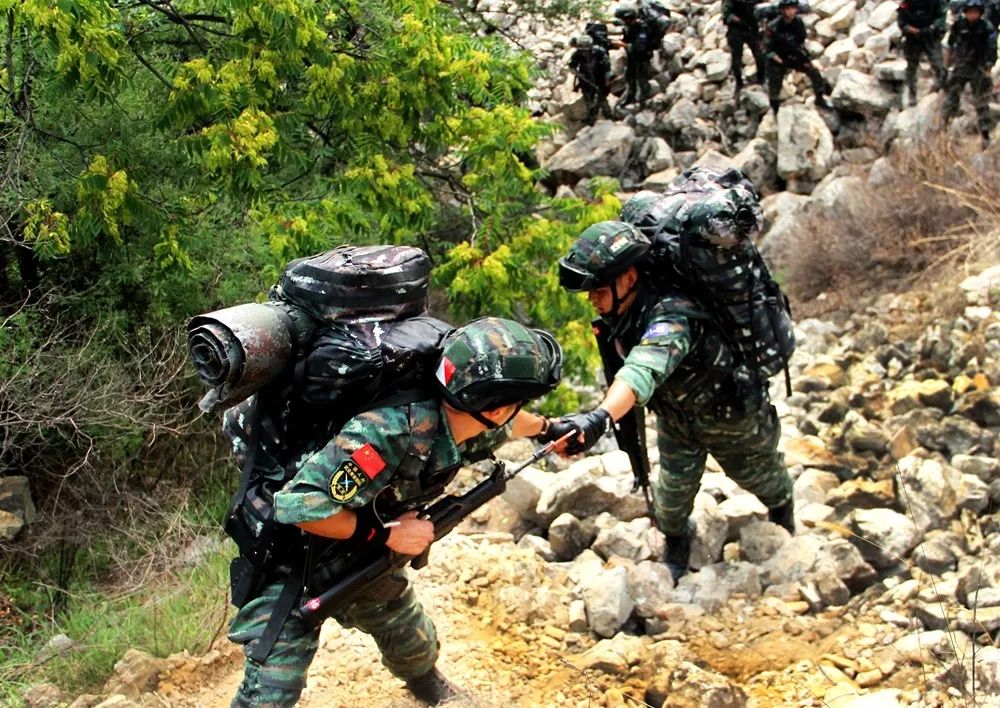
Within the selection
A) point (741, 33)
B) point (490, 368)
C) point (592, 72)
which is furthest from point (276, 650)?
point (592, 72)

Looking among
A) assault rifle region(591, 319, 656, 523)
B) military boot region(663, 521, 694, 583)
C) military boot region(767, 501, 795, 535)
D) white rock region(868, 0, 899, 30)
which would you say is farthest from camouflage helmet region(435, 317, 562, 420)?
white rock region(868, 0, 899, 30)

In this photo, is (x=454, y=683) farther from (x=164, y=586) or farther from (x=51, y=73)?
(x=51, y=73)

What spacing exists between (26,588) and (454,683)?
126 inches

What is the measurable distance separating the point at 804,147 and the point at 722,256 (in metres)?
8.81

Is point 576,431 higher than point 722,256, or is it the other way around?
point 722,256

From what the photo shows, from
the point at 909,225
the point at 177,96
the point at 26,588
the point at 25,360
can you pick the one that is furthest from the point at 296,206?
the point at 909,225

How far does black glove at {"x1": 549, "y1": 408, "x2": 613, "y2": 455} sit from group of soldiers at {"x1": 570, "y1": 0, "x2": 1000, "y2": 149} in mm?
7955

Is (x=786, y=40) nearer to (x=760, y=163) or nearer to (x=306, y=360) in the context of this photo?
(x=760, y=163)

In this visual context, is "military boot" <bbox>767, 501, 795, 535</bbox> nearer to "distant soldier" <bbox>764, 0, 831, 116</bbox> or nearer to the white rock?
"distant soldier" <bbox>764, 0, 831, 116</bbox>

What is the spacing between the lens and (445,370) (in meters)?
2.33

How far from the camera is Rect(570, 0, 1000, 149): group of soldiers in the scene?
1033 centimetres

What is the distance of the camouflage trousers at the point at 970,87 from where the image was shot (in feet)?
33.6

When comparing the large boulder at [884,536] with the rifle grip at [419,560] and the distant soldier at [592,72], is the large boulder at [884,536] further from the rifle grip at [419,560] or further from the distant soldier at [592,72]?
the distant soldier at [592,72]

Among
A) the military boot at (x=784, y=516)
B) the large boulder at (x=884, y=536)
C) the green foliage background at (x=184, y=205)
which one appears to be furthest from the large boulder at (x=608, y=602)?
the green foliage background at (x=184, y=205)
